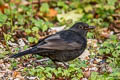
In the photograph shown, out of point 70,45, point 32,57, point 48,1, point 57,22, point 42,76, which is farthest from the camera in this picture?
point 48,1

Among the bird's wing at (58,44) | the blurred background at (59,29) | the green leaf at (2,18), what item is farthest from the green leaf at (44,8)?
the bird's wing at (58,44)

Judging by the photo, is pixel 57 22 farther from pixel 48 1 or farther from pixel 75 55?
pixel 75 55

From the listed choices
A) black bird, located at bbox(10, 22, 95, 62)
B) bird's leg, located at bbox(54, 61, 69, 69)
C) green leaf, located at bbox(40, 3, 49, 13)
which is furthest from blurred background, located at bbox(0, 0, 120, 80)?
black bird, located at bbox(10, 22, 95, 62)

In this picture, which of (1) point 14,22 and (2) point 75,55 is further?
(1) point 14,22

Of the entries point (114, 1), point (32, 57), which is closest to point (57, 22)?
point (114, 1)

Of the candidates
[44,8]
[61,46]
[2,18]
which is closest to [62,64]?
[61,46]

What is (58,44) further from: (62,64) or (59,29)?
(59,29)

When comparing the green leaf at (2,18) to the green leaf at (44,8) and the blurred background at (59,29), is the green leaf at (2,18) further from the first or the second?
the green leaf at (44,8)
